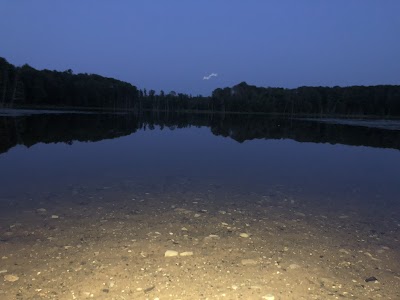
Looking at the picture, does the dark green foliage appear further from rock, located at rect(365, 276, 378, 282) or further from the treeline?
rock, located at rect(365, 276, 378, 282)

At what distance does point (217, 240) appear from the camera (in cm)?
802

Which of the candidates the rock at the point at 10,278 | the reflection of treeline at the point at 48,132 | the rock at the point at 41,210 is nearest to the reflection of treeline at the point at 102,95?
the reflection of treeline at the point at 48,132

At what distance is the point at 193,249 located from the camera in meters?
7.46

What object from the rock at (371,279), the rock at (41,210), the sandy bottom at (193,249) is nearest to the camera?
the sandy bottom at (193,249)

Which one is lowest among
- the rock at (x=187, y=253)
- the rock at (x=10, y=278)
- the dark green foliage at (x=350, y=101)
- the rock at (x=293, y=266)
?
the rock at (x=293, y=266)

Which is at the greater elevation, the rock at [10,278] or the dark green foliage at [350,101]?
the dark green foliage at [350,101]

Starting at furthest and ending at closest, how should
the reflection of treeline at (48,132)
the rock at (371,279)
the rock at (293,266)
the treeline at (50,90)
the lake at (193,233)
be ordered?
the treeline at (50,90) → the reflection of treeline at (48,132) → the rock at (293,266) → the rock at (371,279) → the lake at (193,233)

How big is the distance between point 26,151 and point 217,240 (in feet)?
58.0

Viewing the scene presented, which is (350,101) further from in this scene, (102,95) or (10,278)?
(10,278)

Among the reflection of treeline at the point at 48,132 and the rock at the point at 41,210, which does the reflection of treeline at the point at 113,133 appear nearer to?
the reflection of treeline at the point at 48,132

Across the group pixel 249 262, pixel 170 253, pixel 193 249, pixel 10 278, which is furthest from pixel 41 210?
pixel 249 262

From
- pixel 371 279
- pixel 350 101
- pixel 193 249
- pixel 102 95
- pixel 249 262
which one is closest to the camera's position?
pixel 371 279

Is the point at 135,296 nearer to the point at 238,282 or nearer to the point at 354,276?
the point at 238,282

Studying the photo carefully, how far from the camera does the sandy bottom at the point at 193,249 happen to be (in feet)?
19.1
